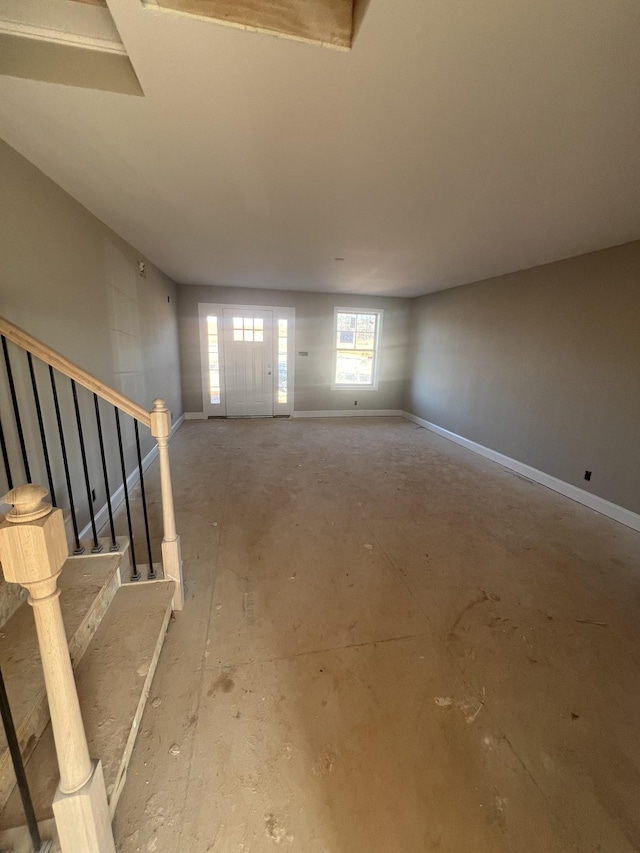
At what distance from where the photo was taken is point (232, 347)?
6090mm

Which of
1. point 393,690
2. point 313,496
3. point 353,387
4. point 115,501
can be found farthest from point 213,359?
point 393,690

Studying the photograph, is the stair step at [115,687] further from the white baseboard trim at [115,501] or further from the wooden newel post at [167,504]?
the white baseboard trim at [115,501]

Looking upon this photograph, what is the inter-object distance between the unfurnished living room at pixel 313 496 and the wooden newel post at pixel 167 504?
14 mm

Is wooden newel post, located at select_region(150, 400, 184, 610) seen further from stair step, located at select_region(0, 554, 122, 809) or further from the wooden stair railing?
stair step, located at select_region(0, 554, 122, 809)

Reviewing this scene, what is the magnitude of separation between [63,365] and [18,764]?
1.34m

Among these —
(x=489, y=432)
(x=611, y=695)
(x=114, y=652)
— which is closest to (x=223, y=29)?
(x=114, y=652)

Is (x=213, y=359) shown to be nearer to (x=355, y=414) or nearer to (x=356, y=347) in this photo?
(x=356, y=347)

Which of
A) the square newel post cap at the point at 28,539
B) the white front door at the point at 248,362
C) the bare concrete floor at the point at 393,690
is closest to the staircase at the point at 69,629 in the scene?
the square newel post cap at the point at 28,539

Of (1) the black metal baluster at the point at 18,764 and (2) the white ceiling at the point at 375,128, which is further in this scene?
(2) the white ceiling at the point at 375,128

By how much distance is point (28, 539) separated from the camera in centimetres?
64

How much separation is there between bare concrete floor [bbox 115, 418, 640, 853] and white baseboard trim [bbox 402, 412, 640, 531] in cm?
13

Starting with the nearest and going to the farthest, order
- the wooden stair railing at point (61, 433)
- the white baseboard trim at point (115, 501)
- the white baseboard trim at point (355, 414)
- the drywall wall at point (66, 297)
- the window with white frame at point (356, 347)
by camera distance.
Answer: the wooden stair railing at point (61, 433)
the drywall wall at point (66, 297)
the white baseboard trim at point (115, 501)
the window with white frame at point (356, 347)
the white baseboard trim at point (355, 414)

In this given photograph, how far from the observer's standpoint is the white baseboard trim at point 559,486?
299cm

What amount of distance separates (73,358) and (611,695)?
11.5 ft
